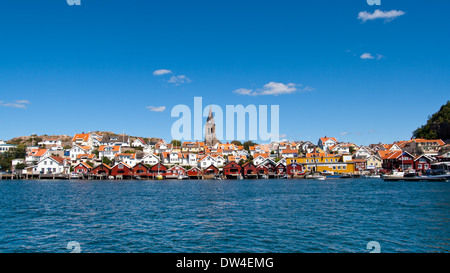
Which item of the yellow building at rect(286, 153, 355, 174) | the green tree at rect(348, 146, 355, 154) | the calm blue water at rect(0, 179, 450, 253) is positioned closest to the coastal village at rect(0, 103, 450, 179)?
the yellow building at rect(286, 153, 355, 174)

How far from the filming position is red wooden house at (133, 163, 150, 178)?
276 feet

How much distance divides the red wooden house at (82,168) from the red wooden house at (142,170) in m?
12.0

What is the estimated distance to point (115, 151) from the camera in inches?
4035

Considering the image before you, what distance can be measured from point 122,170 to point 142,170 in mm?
5027

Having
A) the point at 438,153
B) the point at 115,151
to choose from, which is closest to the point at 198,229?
the point at 115,151

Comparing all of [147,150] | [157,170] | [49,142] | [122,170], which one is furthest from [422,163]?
[49,142]

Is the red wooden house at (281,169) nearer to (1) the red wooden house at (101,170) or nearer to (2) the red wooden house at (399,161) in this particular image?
(2) the red wooden house at (399,161)

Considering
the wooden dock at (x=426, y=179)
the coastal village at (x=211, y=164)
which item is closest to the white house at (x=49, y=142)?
the coastal village at (x=211, y=164)

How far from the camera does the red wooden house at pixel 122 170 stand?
83.6 meters

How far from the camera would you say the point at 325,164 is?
90.1m

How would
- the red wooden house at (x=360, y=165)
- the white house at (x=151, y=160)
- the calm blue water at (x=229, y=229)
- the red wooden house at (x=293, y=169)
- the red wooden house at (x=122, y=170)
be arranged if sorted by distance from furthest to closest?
the white house at (x=151, y=160), the red wooden house at (x=360, y=165), the red wooden house at (x=293, y=169), the red wooden house at (x=122, y=170), the calm blue water at (x=229, y=229)

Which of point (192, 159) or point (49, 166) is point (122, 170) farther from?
point (192, 159)
